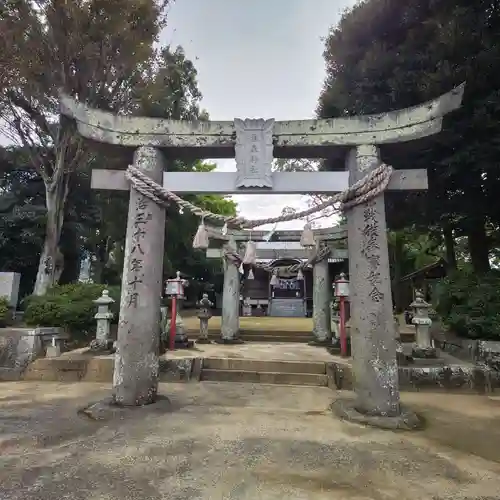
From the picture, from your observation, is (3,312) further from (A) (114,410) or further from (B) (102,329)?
(A) (114,410)

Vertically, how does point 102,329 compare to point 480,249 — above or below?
below

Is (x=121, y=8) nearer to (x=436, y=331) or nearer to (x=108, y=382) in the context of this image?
(x=108, y=382)

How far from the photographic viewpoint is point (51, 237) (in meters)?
11.6

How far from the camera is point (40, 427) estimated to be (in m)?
4.27

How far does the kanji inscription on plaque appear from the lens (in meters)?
5.23

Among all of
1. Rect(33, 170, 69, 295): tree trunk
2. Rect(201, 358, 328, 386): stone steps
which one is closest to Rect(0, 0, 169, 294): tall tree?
Rect(33, 170, 69, 295): tree trunk

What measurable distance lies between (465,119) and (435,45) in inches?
69.2

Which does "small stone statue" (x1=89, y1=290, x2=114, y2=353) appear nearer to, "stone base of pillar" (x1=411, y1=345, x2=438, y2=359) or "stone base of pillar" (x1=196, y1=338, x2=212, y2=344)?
"stone base of pillar" (x1=196, y1=338, x2=212, y2=344)

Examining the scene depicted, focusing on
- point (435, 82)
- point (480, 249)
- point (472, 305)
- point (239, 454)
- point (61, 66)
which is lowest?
point (239, 454)

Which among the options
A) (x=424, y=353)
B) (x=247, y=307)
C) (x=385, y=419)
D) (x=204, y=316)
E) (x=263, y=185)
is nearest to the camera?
(x=385, y=419)

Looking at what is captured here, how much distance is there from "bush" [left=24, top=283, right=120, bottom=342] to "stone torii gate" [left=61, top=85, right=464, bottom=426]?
4914 millimetres

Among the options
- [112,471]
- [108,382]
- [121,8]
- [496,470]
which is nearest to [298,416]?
[496,470]

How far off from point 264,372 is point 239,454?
4.10m

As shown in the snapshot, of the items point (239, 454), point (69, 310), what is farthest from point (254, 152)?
point (69, 310)
